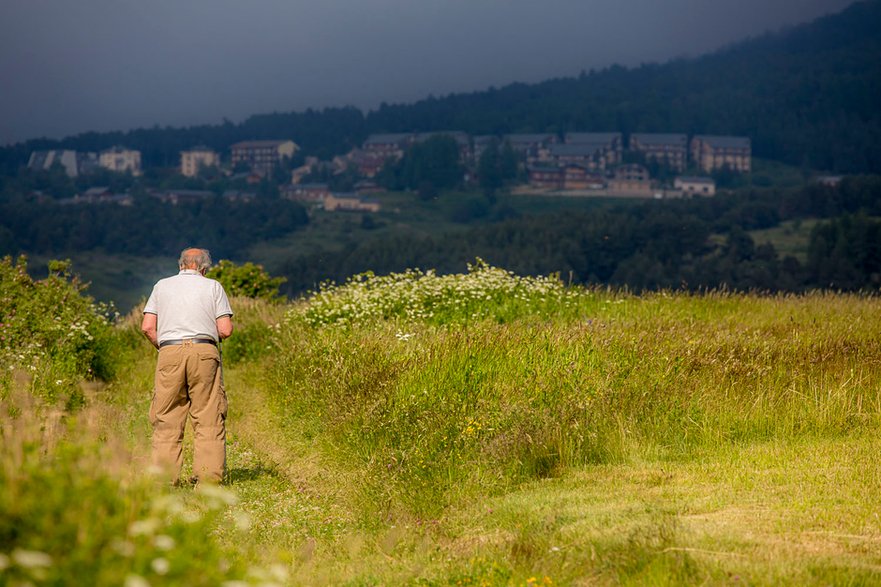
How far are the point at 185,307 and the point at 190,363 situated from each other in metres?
0.49

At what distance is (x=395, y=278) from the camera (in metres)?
18.7

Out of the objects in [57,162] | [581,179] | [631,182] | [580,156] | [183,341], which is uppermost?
[57,162]

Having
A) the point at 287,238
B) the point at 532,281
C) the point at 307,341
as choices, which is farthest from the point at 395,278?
the point at 287,238

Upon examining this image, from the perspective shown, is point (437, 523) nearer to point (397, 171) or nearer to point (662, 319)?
point (662, 319)

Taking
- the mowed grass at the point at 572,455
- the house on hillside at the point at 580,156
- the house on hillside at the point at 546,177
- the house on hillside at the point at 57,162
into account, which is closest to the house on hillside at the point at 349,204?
the house on hillside at the point at 546,177

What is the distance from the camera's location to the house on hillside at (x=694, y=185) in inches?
6713

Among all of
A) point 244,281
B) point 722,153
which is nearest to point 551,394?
point 244,281

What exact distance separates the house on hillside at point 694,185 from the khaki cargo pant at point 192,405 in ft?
543

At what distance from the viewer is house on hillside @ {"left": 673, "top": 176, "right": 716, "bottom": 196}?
17050 cm

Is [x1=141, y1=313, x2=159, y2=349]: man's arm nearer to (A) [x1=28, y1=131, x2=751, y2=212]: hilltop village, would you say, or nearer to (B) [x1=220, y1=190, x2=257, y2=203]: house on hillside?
(B) [x1=220, y1=190, x2=257, y2=203]: house on hillside

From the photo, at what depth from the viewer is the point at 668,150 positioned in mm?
193625

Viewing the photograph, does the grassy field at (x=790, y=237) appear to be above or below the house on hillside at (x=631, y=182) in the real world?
below

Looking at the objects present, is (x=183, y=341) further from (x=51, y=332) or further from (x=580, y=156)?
(x=580, y=156)

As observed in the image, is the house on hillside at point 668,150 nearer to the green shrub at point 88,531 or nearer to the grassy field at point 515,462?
the grassy field at point 515,462
